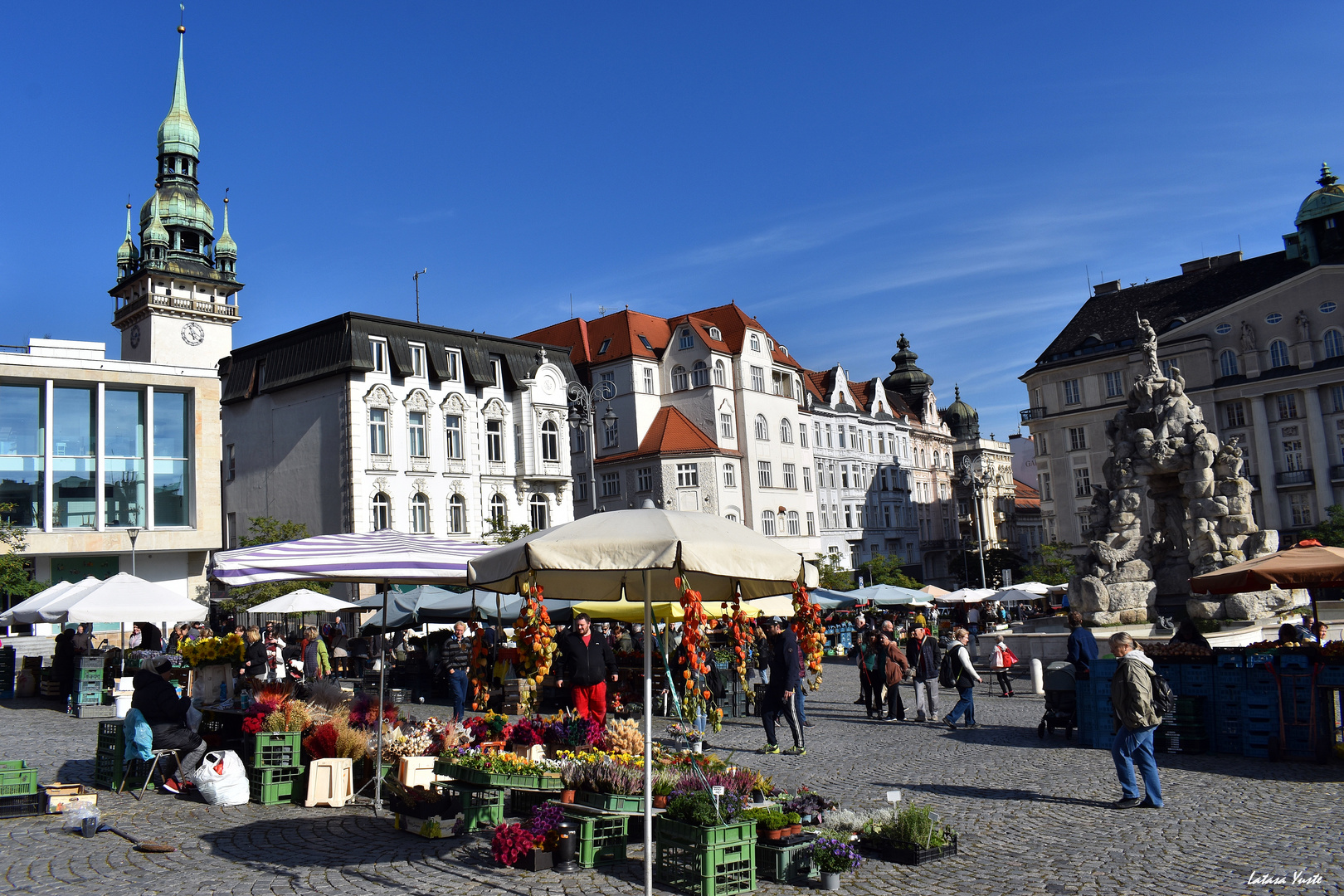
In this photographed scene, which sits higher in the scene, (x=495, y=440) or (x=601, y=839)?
(x=495, y=440)

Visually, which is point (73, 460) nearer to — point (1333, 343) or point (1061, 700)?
point (1061, 700)

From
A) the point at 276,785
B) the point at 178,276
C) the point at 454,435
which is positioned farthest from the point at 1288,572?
the point at 178,276

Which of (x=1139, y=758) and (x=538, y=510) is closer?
(x=1139, y=758)

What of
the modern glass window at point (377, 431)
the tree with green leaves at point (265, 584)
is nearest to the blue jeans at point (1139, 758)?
the tree with green leaves at point (265, 584)

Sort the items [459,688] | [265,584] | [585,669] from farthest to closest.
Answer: [265,584], [459,688], [585,669]

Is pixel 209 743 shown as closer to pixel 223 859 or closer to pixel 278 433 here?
pixel 223 859

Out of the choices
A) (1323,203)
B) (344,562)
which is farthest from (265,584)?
(1323,203)

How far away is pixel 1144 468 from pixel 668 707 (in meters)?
14.8

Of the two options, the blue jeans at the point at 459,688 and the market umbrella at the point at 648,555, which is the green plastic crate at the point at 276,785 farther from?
the blue jeans at the point at 459,688

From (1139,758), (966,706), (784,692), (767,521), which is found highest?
(767,521)

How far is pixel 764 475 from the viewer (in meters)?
61.3

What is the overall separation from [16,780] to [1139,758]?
35.7 feet

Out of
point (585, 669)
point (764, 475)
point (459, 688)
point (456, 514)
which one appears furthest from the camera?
point (764, 475)

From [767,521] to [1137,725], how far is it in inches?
1989
